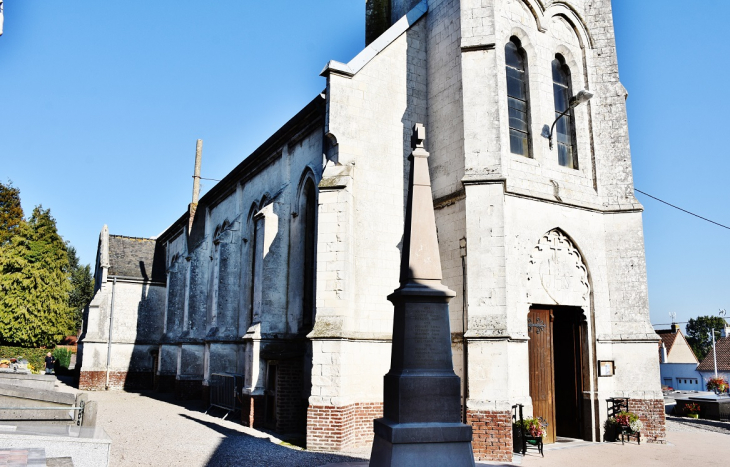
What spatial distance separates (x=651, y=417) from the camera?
1296 centimetres

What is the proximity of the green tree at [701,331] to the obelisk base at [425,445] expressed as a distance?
338 feet

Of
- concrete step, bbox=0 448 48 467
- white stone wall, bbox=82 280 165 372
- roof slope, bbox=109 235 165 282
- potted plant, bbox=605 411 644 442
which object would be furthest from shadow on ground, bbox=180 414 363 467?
roof slope, bbox=109 235 165 282

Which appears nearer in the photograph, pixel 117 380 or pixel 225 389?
pixel 225 389

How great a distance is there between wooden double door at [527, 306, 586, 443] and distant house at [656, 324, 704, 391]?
47462 millimetres

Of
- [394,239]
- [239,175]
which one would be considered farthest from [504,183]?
[239,175]

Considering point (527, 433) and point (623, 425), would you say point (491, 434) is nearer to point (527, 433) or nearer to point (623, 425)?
point (527, 433)

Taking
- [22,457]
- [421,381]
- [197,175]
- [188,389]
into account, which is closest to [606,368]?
[421,381]

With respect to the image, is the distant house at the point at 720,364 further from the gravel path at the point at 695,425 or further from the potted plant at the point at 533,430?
the potted plant at the point at 533,430

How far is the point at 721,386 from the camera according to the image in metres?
30.6

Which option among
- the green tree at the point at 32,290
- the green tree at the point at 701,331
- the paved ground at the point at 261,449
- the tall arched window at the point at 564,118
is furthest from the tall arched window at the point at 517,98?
the green tree at the point at 701,331

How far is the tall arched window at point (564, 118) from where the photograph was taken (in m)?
14.3

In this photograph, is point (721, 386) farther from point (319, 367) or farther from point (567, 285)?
point (319, 367)

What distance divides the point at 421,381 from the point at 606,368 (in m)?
7.88

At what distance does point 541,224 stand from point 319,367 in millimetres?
6000
